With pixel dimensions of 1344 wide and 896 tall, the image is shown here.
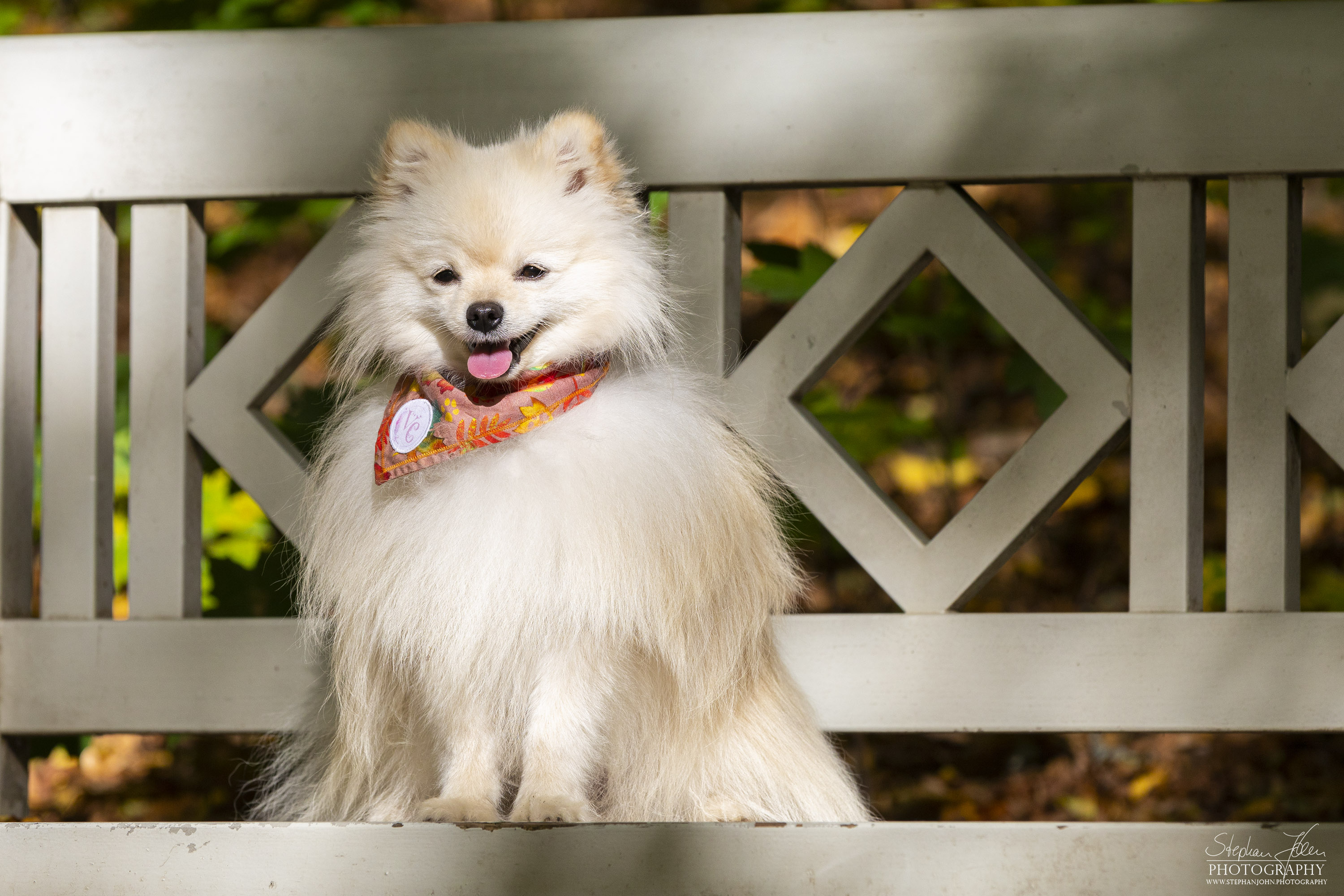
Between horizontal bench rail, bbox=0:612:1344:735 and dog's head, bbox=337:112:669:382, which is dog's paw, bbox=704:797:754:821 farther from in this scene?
dog's head, bbox=337:112:669:382

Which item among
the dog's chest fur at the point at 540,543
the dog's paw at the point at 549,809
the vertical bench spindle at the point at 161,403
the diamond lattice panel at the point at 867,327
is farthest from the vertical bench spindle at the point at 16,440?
the diamond lattice panel at the point at 867,327

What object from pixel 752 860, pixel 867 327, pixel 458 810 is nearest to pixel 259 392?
pixel 458 810

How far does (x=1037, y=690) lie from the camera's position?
2066 mm

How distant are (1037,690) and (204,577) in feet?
6.63

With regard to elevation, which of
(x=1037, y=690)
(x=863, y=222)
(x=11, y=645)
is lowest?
(x=1037, y=690)

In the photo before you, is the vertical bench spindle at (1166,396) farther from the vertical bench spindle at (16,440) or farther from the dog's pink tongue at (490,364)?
the vertical bench spindle at (16,440)

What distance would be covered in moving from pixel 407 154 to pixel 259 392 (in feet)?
2.09

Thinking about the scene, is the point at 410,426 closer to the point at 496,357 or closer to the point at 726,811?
the point at 496,357

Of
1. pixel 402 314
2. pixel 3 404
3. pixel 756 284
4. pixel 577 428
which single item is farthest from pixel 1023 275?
pixel 3 404

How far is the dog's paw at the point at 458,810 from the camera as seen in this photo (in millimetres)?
1664

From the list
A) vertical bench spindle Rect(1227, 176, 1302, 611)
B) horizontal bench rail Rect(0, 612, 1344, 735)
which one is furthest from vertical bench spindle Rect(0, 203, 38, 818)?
vertical bench spindle Rect(1227, 176, 1302, 611)

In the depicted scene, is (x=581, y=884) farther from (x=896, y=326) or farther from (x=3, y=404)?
(x=896, y=326)

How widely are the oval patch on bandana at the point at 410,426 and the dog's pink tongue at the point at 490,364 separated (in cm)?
10

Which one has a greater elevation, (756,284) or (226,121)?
→ (226,121)
